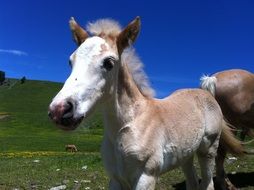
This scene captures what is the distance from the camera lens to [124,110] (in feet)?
A: 18.3

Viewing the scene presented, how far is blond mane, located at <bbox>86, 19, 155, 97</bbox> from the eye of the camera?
17.9 ft

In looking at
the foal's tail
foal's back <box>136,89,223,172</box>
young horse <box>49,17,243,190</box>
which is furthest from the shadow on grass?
young horse <box>49,17,243,190</box>

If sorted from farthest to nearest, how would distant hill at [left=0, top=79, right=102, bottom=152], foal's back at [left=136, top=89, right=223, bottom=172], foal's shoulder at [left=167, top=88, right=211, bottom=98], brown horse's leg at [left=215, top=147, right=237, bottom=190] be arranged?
distant hill at [left=0, top=79, right=102, bottom=152] < brown horse's leg at [left=215, top=147, right=237, bottom=190] < foal's shoulder at [left=167, top=88, right=211, bottom=98] < foal's back at [left=136, top=89, right=223, bottom=172]

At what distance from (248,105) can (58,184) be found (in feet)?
16.3

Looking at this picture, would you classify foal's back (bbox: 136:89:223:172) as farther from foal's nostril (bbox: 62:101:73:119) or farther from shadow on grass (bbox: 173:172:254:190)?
shadow on grass (bbox: 173:172:254:190)

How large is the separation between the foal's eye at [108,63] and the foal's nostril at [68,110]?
78 cm

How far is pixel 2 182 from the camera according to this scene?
37.2 feet

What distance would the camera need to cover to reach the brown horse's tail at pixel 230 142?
802cm

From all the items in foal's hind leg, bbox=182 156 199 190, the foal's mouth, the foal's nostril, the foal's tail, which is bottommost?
the foal's mouth

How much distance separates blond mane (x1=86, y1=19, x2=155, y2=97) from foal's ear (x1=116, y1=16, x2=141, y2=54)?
5.0 inches

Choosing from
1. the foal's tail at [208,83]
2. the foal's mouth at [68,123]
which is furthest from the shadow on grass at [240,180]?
the foal's mouth at [68,123]

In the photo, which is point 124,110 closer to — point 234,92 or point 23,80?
point 234,92

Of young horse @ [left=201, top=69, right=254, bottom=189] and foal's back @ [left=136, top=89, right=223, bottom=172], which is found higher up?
young horse @ [left=201, top=69, right=254, bottom=189]

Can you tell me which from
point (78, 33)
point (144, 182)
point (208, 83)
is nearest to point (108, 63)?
point (78, 33)
